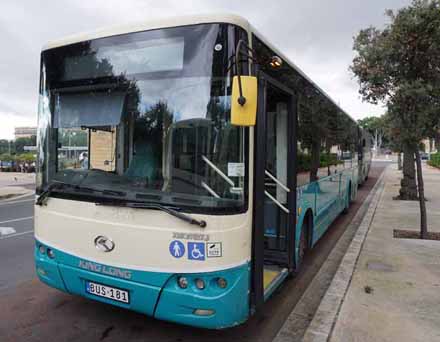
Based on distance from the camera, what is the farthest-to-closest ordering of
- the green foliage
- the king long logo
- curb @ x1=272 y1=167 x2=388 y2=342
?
1. the green foliage
2. curb @ x1=272 y1=167 x2=388 y2=342
3. the king long logo

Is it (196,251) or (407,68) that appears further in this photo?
(407,68)

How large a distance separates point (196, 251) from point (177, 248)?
16 centimetres

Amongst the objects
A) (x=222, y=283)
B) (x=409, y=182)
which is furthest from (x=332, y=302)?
(x=409, y=182)

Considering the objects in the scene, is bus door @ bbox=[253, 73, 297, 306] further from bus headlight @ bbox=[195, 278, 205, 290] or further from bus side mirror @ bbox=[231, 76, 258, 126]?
bus headlight @ bbox=[195, 278, 205, 290]

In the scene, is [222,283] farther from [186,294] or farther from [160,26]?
[160,26]

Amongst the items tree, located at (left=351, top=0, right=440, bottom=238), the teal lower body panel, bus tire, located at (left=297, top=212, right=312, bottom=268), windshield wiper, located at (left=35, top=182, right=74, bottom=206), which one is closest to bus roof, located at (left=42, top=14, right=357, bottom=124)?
windshield wiper, located at (left=35, top=182, right=74, bottom=206)

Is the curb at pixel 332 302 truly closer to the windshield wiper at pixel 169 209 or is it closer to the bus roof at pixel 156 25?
the windshield wiper at pixel 169 209

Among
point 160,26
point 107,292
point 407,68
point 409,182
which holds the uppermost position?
point 407,68

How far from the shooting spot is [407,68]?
22.3 ft

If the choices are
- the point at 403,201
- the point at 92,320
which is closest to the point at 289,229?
the point at 92,320

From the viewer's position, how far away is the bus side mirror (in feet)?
8.71

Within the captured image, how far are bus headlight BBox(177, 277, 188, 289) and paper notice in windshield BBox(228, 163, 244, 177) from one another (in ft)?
3.09

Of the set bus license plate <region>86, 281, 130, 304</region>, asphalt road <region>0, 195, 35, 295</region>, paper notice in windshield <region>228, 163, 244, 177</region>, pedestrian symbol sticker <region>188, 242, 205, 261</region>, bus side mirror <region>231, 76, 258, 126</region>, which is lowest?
asphalt road <region>0, 195, 35, 295</region>

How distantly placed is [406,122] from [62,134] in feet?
21.3
